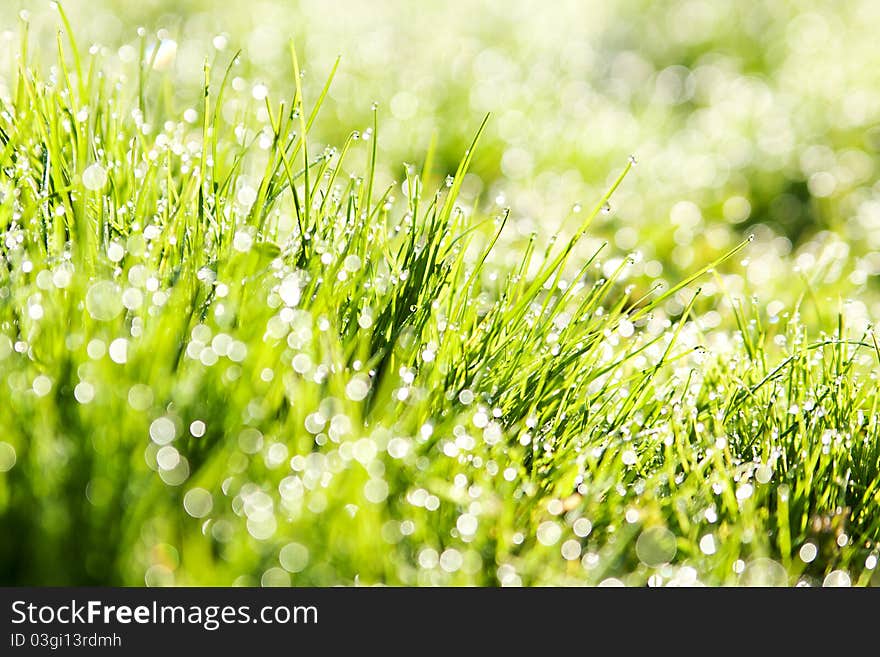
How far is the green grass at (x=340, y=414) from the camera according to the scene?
87cm

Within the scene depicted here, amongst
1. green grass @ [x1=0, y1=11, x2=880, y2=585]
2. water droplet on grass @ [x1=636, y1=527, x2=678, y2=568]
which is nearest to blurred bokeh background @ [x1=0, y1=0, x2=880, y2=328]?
green grass @ [x1=0, y1=11, x2=880, y2=585]

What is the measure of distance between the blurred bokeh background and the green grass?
0.53 metres

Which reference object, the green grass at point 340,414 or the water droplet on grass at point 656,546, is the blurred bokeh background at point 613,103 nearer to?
the green grass at point 340,414

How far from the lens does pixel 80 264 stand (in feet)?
3.55

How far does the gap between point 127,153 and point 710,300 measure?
3.67ft

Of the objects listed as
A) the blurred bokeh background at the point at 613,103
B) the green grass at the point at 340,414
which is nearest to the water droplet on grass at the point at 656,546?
the green grass at the point at 340,414

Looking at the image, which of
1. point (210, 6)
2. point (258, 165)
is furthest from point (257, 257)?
point (210, 6)

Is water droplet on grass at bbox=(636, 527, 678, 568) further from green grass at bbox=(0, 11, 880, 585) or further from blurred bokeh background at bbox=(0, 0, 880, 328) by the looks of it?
blurred bokeh background at bbox=(0, 0, 880, 328)

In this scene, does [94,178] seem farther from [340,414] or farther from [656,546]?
[656,546]

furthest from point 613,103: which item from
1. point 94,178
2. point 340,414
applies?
point 340,414

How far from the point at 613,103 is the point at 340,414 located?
2366 mm

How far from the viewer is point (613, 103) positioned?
3061 mm

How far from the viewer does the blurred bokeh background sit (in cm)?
217
